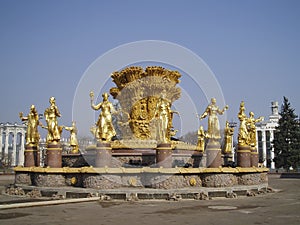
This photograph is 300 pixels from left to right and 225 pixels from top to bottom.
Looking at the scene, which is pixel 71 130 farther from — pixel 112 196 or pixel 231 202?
pixel 231 202

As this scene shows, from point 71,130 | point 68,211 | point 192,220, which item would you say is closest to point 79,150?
point 71,130

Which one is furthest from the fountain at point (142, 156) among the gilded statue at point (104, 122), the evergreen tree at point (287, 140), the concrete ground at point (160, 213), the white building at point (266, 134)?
the white building at point (266, 134)

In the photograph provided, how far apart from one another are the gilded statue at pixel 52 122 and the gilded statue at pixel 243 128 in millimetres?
9053

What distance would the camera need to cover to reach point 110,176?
13.2m

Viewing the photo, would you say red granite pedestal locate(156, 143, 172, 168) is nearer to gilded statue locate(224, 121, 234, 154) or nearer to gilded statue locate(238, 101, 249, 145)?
gilded statue locate(238, 101, 249, 145)

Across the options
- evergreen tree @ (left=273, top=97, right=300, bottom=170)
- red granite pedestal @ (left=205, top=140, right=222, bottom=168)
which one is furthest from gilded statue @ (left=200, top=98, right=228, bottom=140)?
evergreen tree @ (left=273, top=97, right=300, bottom=170)

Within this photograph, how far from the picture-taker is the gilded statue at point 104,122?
14.6m

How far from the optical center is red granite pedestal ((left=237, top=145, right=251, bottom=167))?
56.4 feet

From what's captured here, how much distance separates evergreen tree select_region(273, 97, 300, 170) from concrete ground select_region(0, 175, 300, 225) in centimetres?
3152

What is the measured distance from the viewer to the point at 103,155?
545 inches

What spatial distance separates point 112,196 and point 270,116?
6925cm

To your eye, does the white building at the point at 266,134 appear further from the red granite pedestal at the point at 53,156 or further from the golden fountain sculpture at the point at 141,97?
the red granite pedestal at the point at 53,156

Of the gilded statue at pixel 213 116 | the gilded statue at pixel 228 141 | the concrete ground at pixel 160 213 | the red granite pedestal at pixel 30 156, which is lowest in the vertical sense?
the concrete ground at pixel 160 213

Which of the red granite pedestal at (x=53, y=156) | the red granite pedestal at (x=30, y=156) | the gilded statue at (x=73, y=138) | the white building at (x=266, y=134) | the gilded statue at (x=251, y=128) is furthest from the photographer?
the white building at (x=266, y=134)
